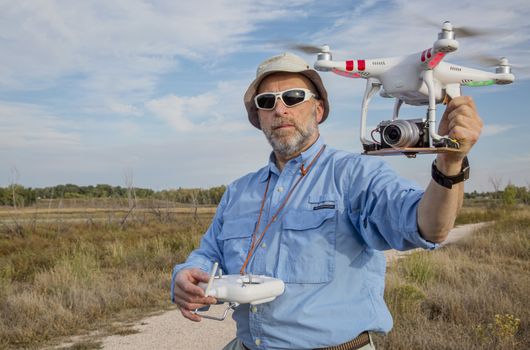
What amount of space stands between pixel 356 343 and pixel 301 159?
85 centimetres

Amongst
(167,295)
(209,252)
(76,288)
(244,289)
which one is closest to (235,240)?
(209,252)

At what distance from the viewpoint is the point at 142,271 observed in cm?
1035

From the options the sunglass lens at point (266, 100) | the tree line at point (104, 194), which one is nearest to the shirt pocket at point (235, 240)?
the sunglass lens at point (266, 100)

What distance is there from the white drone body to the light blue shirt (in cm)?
14

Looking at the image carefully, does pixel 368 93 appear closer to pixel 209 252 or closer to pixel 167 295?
pixel 209 252

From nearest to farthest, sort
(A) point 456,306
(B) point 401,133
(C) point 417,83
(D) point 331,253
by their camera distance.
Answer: (B) point 401,133 < (C) point 417,83 < (D) point 331,253 < (A) point 456,306

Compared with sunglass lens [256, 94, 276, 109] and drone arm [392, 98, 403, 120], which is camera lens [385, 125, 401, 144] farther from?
sunglass lens [256, 94, 276, 109]

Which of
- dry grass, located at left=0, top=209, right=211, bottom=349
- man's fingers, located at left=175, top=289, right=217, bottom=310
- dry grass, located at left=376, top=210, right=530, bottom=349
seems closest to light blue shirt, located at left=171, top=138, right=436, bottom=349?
man's fingers, located at left=175, top=289, right=217, bottom=310

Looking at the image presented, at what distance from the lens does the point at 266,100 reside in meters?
2.76

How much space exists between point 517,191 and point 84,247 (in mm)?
31033

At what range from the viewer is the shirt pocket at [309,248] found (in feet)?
7.41

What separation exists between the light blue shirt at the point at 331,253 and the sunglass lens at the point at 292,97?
0.37m

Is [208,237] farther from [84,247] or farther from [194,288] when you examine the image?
[84,247]

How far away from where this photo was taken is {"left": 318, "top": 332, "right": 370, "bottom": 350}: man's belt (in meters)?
2.23
